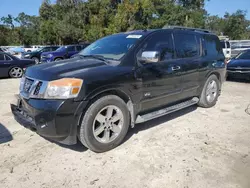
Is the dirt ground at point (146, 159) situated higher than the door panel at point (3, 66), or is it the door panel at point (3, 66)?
the door panel at point (3, 66)

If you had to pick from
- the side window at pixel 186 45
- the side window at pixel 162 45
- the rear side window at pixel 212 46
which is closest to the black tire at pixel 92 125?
the side window at pixel 162 45

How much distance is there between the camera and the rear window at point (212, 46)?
19.5ft

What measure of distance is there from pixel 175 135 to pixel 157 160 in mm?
999

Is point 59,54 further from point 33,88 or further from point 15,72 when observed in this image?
point 33,88

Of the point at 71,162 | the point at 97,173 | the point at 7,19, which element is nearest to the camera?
the point at 97,173

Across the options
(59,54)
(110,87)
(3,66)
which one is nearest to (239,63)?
(110,87)

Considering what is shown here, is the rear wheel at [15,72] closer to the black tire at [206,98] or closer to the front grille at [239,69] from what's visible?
the black tire at [206,98]

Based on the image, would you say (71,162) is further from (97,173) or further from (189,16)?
(189,16)

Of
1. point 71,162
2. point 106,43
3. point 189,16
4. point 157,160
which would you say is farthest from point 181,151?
point 189,16

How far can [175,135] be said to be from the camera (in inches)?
174

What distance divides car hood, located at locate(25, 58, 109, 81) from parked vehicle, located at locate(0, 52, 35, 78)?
28.0ft

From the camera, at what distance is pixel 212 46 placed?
614 cm

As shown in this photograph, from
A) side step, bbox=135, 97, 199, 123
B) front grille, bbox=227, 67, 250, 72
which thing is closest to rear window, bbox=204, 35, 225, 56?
side step, bbox=135, 97, 199, 123

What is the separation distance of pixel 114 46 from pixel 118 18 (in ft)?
113
